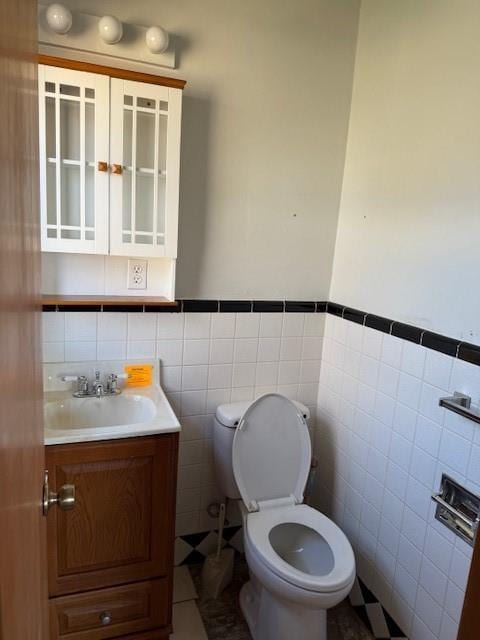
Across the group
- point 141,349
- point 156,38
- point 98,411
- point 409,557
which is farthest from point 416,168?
point 98,411

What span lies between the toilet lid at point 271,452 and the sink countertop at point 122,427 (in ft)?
1.13

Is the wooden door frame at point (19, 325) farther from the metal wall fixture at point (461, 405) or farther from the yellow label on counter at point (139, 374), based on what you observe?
the metal wall fixture at point (461, 405)

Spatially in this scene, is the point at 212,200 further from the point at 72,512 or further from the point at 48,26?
the point at 72,512

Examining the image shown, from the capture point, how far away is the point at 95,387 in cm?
169

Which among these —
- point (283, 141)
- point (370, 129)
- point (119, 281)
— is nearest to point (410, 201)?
point (370, 129)

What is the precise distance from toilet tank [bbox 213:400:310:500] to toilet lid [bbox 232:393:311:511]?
41 millimetres

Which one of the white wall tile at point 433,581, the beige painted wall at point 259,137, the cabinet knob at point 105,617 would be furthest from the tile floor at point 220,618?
the beige painted wall at point 259,137

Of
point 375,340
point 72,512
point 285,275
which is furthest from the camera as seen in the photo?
point 285,275

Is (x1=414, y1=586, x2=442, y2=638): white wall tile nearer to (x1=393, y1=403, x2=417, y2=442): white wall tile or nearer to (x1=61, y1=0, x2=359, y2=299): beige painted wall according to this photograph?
(x1=393, y1=403, x2=417, y2=442): white wall tile

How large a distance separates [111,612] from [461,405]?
135 cm

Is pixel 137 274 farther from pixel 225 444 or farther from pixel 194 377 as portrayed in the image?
pixel 225 444

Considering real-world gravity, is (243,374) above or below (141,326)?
below

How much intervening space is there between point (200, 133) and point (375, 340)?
106 centimetres

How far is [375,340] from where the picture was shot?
1.71m
